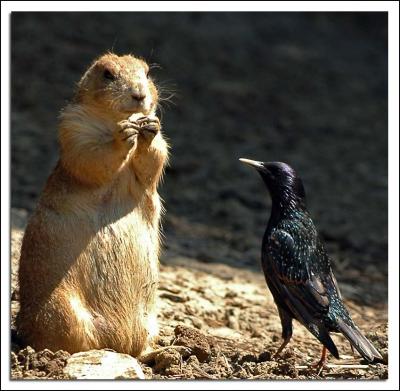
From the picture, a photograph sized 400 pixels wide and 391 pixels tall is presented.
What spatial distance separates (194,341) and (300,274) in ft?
2.87

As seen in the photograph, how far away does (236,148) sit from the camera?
1309 centimetres

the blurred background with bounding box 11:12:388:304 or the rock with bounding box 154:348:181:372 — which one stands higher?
the blurred background with bounding box 11:12:388:304

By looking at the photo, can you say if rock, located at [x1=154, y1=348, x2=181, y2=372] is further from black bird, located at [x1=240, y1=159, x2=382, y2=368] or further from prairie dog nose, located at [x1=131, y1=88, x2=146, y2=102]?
prairie dog nose, located at [x1=131, y1=88, x2=146, y2=102]

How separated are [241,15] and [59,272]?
12.1 metres

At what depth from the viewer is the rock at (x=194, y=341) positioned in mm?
6109

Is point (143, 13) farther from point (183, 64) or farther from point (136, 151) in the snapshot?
point (136, 151)

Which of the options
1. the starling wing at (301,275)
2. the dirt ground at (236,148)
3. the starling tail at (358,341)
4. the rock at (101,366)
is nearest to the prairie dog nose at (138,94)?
the dirt ground at (236,148)

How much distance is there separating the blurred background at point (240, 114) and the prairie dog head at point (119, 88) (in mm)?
2970

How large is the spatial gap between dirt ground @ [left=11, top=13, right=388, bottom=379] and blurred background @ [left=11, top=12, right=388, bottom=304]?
28 mm

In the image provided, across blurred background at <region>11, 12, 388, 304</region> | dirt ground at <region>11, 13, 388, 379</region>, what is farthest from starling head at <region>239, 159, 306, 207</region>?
blurred background at <region>11, 12, 388, 304</region>

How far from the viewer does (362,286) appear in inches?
364

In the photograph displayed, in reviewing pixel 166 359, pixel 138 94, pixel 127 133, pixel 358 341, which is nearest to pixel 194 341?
pixel 166 359

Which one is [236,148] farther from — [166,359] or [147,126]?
[166,359]

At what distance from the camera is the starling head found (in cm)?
632
